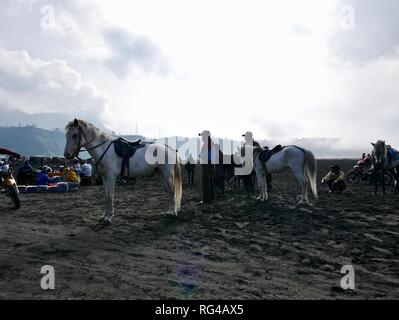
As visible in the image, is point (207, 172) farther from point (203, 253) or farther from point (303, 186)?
point (203, 253)

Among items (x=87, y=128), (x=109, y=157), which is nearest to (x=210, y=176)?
(x=109, y=157)

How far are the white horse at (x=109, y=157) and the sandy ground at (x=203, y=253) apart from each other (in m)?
0.96

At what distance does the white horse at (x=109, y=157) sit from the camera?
8617 millimetres

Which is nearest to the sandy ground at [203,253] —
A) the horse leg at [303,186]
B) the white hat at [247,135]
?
the horse leg at [303,186]

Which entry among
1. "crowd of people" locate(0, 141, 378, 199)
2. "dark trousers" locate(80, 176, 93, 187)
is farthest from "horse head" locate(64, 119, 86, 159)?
"dark trousers" locate(80, 176, 93, 187)

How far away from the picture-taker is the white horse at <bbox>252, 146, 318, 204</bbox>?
11.8m

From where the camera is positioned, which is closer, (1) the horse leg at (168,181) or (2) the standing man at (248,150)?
(1) the horse leg at (168,181)

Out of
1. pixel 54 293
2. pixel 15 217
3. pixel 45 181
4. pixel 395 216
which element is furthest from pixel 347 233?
pixel 45 181

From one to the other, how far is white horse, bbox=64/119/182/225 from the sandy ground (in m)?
0.96

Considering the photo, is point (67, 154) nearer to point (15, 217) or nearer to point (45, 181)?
point (15, 217)

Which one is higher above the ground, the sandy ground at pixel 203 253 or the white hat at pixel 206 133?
the white hat at pixel 206 133

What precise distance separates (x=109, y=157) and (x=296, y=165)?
7.12 meters

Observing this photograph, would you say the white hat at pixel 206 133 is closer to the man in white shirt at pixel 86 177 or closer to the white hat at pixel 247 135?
A: the white hat at pixel 247 135
